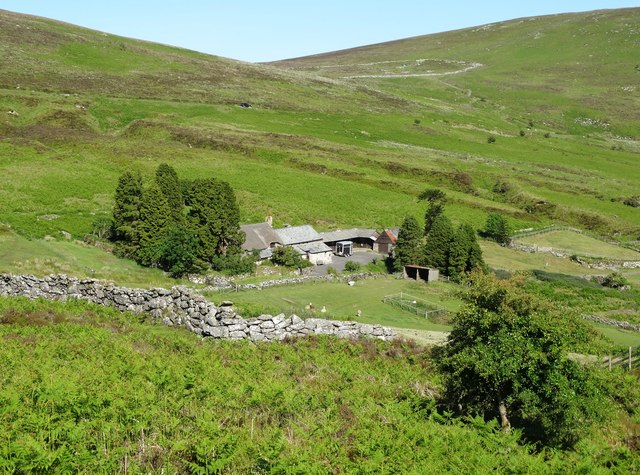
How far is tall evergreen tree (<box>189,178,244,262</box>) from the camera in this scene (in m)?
56.7

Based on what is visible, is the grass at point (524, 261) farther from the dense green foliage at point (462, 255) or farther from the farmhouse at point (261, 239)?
the farmhouse at point (261, 239)

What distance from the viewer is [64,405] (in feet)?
45.9

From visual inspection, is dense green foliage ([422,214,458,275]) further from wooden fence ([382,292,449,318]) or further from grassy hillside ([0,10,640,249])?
grassy hillside ([0,10,640,249])

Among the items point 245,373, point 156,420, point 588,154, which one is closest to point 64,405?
point 156,420

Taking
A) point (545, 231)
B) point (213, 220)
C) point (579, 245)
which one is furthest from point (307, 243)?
point (579, 245)

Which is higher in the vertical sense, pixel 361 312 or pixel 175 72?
pixel 175 72

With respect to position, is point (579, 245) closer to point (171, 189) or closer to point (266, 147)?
point (266, 147)

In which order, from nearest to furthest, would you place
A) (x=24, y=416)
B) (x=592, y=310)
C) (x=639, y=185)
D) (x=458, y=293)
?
(x=24, y=416) < (x=458, y=293) < (x=592, y=310) < (x=639, y=185)

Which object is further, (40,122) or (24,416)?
(40,122)

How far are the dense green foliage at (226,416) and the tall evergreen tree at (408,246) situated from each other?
39.3 m

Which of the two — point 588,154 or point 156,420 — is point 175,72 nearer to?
point 588,154

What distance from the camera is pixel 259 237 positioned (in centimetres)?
6519

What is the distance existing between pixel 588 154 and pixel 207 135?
10772 centimetres

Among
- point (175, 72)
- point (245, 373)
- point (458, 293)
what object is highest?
point (175, 72)
